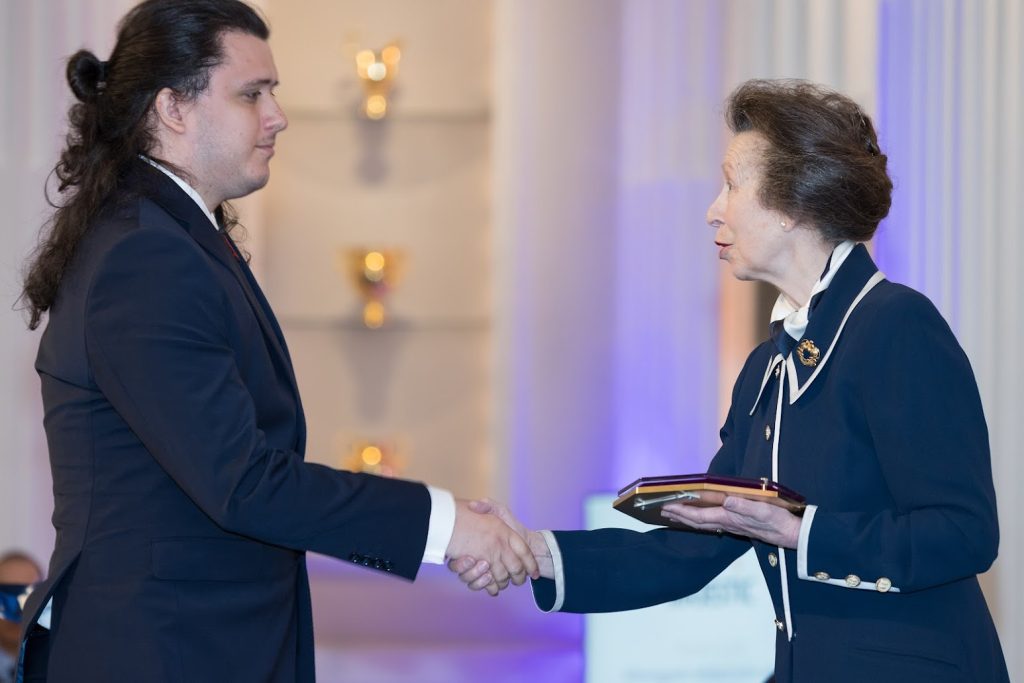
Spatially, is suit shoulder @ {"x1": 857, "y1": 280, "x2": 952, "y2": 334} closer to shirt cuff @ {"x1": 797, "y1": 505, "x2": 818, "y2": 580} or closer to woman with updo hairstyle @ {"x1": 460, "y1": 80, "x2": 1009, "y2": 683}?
woman with updo hairstyle @ {"x1": 460, "y1": 80, "x2": 1009, "y2": 683}

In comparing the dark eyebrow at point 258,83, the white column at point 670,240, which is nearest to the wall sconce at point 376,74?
the white column at point 670,240

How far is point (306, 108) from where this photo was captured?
5398 mm

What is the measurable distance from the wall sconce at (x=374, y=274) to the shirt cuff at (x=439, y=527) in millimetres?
3233

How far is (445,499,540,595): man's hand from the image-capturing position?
2.22 metres

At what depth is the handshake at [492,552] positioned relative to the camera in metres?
2.22

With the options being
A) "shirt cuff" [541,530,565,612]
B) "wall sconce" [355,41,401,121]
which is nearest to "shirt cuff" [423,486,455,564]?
"shirt cuff" [541,530,565,612]

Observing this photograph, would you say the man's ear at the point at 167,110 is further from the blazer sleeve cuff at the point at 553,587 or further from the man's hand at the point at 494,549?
the blazer sleeve cuff at the point at 553,587

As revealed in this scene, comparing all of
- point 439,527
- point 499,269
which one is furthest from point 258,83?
point 499,269

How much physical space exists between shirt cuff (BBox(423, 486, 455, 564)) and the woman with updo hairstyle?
129mm

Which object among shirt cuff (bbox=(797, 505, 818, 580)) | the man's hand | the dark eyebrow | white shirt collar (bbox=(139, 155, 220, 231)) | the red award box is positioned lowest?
the man's hand

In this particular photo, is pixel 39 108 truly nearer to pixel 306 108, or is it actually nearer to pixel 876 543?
pixel 306 108

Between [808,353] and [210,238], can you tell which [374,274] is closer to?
[210,238]

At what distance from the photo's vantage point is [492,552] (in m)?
2.26

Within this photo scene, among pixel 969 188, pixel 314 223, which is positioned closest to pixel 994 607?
pixel 969 188
